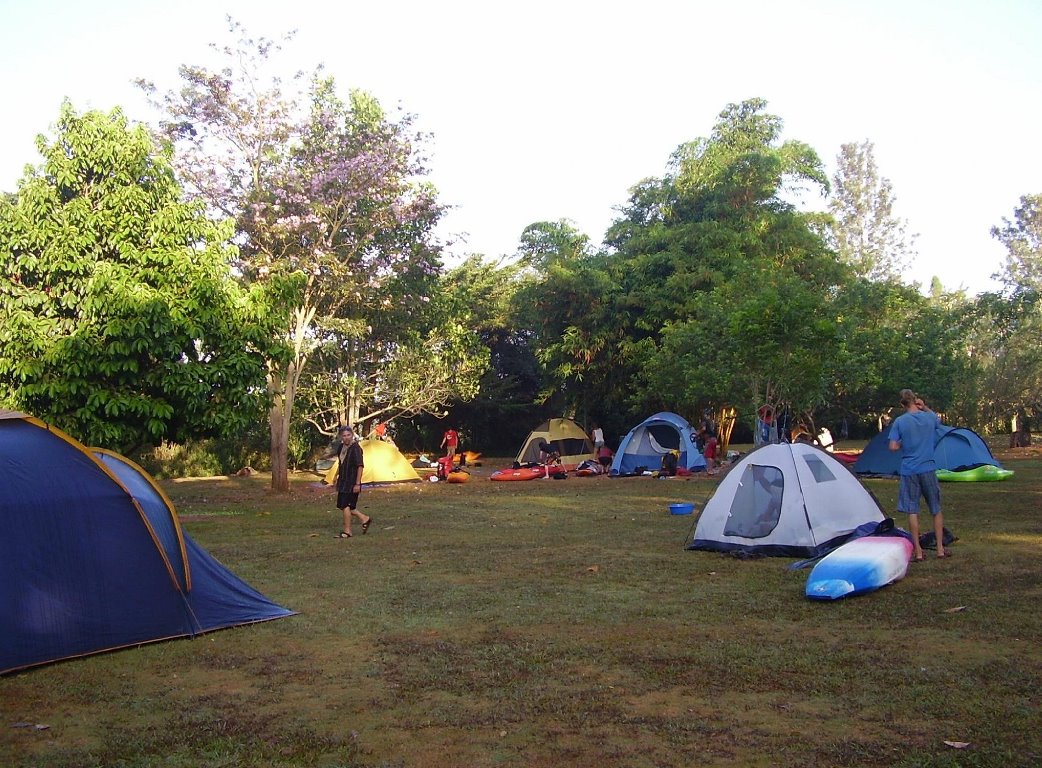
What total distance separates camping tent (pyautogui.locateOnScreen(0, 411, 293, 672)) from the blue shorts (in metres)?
6.25

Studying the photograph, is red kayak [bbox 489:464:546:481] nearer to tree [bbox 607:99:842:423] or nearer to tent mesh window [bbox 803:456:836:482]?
tree [bbox 607:99:842:423]

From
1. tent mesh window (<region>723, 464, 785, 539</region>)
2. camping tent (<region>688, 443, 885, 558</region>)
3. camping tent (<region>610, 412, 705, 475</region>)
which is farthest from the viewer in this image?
camping tent (<region>610, 412, 705, 475</region>)

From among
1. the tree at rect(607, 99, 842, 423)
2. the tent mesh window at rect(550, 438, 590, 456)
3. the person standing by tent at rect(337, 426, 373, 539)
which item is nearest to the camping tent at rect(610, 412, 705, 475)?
the tree at rect(607, 99, 842, 423)

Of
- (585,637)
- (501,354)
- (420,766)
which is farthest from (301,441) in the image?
(420,766)

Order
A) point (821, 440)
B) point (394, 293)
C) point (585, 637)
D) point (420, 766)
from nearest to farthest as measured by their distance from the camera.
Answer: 1. point (420, 766)
2. point (585, 637)
3. point (394, 293)
4. point (821, 440)

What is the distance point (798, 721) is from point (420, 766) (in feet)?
6.52

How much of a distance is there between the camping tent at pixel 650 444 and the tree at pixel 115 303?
1253 centimetres

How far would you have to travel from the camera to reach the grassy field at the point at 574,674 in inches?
187

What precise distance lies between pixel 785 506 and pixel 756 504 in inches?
15.4

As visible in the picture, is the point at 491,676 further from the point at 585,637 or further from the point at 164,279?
the point at 164,279

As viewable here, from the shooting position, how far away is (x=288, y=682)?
604cm

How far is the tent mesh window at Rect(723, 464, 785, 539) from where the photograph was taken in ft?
35.0

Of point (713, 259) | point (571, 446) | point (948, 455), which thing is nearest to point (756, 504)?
point (948, 455)

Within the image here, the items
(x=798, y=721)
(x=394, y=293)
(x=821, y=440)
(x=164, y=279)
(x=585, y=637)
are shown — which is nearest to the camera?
(x=798, y=721)
